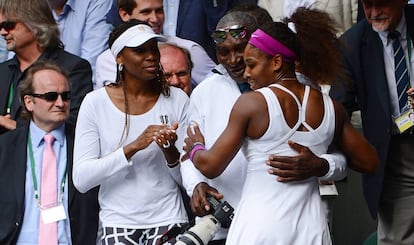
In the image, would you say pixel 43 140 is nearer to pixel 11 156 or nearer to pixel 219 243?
pixel 11 156

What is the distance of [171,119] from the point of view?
5.29 m

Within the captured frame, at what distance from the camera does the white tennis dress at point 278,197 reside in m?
4.37

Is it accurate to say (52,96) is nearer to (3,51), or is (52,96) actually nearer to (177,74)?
(177,74)

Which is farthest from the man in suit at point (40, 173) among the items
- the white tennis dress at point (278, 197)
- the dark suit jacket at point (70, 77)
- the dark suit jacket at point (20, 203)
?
the white tennis dress at point (278, 197)

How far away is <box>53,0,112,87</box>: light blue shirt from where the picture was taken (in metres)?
7.47

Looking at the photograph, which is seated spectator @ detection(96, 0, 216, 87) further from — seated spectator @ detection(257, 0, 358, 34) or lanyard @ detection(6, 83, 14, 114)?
seated spectator @ detection(257, 0, 358, 34)

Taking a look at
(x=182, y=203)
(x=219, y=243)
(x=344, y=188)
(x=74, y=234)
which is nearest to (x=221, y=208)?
(x=219, y=243)

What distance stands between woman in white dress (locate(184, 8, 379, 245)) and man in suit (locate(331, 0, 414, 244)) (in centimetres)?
111

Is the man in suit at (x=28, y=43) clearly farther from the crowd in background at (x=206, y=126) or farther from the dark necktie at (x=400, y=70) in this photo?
the dark necktie at (x=400, y=70)

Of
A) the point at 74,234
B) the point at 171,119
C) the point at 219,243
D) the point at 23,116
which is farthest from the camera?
the point at 23,116

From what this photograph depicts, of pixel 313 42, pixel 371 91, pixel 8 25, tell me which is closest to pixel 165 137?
pixel 313 42

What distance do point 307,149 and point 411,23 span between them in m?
1.79

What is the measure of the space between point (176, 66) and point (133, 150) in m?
1.23

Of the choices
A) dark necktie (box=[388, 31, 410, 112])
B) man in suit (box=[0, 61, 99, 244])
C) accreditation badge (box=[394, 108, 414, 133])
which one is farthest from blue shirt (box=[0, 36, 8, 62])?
accreditation badge (box=[394, 108, 414, 133])
